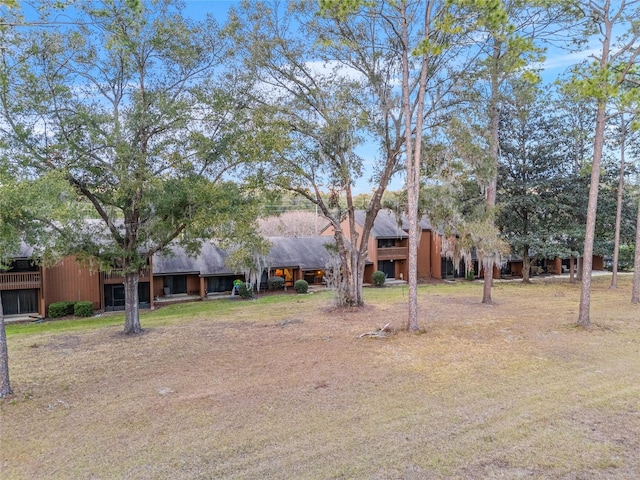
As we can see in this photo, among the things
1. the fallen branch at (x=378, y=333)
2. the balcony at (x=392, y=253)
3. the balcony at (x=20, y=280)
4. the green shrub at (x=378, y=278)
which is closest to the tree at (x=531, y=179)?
the balcony at (x=392, y=253)

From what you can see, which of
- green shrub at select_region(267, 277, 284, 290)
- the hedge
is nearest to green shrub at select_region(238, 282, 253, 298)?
green shrub at select_region(267, 277, 284, 290)

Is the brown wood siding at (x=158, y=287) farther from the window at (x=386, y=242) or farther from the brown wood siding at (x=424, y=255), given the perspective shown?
the brown wood siding at (x=424, y=255)

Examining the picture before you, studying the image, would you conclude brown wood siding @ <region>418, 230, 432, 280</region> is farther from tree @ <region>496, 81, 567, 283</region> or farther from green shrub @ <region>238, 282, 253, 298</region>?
green shrub @ <region>238, 282, 253, 298</region>

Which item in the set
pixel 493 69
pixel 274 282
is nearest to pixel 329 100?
pixel 493 69

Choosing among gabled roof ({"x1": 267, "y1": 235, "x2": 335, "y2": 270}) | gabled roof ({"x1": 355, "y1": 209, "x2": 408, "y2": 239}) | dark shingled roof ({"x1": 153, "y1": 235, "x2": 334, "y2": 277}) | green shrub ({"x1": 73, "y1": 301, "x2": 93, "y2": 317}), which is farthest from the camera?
gabled roof ({"x1": 355, "y1": 209, "x2": 408, "y2": 239})

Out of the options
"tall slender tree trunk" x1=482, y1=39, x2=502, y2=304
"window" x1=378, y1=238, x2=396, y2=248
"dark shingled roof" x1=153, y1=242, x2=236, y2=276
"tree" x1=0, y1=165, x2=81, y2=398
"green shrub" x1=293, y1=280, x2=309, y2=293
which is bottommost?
"green shrub" x1=293, y1=280, x2=309, y2=293

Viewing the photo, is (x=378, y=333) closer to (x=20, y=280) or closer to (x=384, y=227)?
(x=20, y=280)

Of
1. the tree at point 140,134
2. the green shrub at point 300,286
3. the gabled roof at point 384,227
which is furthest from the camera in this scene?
the gabled roof at point 384,227
